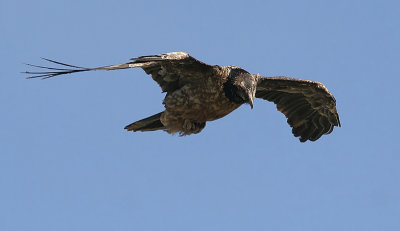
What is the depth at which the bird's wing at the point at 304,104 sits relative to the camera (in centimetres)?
1538

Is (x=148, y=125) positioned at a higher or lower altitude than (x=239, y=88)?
lower

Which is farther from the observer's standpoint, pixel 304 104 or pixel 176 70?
pixel 304 104

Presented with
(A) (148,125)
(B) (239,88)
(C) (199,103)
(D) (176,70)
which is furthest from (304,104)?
(D) (176,70)

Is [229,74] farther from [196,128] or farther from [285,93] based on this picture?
[285,93]

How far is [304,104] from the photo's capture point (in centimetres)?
1596

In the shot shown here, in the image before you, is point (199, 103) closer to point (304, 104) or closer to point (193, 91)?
point (193, 91)

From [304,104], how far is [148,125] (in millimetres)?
3445

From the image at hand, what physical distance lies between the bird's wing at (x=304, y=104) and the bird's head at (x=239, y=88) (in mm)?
1514

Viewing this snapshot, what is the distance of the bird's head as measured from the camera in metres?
13.5

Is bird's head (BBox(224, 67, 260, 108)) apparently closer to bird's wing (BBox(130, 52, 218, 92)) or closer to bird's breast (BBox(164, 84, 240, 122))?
bird's breast (BBox(164, 84, 240, 122))

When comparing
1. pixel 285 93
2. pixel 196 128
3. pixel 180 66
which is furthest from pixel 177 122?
pixel 285 93

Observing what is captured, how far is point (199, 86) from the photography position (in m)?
13.5

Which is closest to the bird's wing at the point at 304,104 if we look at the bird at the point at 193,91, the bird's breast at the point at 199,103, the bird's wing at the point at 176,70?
the bird at the point at 193,91

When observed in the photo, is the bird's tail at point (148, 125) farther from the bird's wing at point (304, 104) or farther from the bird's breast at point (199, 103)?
the bird's wing at point (304, 104)
